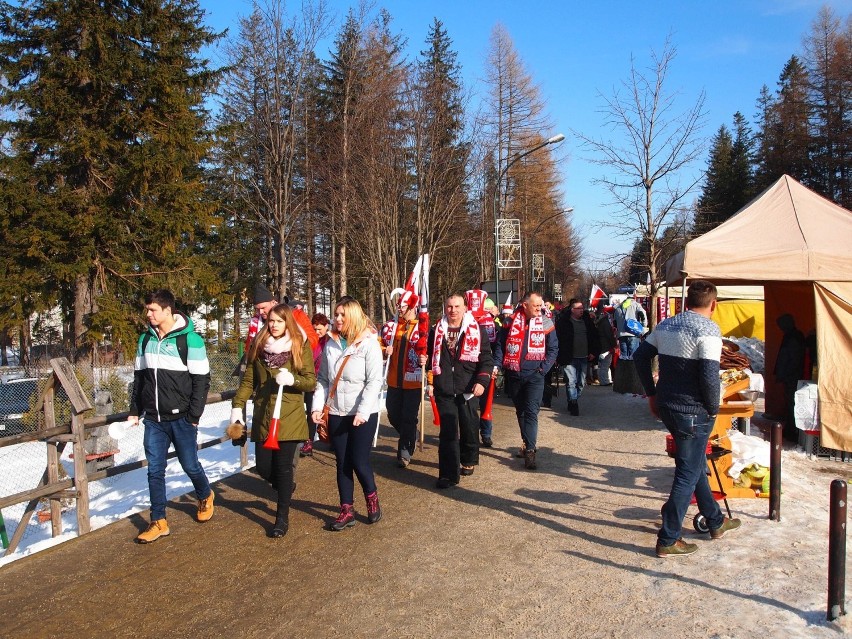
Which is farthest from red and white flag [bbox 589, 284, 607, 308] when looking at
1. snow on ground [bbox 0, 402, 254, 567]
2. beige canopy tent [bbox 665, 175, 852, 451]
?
snow on ground [bbox 0, 402, 254, 567]

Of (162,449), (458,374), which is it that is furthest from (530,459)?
(162,449)

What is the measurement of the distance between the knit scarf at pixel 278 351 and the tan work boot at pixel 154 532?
1.61 meters

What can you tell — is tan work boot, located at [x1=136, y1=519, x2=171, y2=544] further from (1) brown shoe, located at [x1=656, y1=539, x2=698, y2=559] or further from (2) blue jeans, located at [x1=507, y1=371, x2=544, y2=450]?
(1) brown shoe, located at [x1=656, y1=539, x2=698, y2=559]

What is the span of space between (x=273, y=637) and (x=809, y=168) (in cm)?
4251

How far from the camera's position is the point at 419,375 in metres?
7.20

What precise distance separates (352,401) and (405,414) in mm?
2172

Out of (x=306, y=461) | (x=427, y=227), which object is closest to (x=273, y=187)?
(x=427, y=227)

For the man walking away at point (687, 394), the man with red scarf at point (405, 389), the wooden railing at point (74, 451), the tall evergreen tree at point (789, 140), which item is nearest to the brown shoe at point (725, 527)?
the man walking away at point (687, 394)

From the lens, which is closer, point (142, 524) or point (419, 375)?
point (142, 524)

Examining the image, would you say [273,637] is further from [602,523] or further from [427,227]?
[427,227]

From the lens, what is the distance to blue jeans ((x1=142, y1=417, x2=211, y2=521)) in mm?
5109

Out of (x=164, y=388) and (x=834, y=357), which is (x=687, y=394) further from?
(x=834, y=357)

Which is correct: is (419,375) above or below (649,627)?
above

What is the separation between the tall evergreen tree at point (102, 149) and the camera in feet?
53.3
